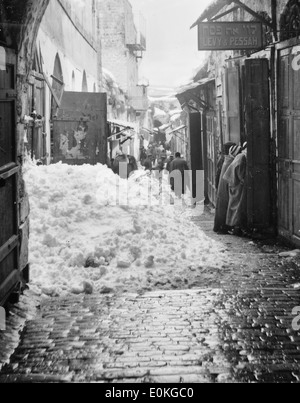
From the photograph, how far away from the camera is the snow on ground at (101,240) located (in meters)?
7.19

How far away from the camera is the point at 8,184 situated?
6230mm

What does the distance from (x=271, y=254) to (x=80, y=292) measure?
3346 mm

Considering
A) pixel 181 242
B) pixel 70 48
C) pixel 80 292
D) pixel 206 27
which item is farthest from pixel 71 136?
pixel 80 292

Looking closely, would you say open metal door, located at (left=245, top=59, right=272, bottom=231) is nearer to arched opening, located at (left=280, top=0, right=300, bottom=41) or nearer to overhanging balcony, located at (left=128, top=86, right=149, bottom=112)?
arched opening, located at (left=280, top=0, right=300, bottom=41)

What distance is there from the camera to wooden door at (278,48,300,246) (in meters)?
8.93

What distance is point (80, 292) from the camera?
6840 mm

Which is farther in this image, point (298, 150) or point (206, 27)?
point (206, 27)

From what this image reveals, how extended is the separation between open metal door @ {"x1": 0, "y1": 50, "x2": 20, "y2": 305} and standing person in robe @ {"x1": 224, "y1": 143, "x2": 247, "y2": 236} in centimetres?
499

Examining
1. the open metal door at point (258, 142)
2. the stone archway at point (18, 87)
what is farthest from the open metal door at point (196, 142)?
the stone archway at point (18, 87)

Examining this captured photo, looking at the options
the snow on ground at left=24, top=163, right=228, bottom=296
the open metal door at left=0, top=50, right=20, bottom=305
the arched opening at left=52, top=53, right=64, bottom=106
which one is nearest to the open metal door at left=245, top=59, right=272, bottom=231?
the snow on ground at left=24, top=163, right=228, bottom=296

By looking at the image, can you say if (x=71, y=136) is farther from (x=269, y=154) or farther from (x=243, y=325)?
(x=243, y=325)

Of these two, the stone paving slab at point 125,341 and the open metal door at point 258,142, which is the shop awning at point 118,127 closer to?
the open metal door at point 258,142

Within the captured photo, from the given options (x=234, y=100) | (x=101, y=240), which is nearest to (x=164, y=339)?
(x=101, y=240)

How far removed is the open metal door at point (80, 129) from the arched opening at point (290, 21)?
696 centimetres
